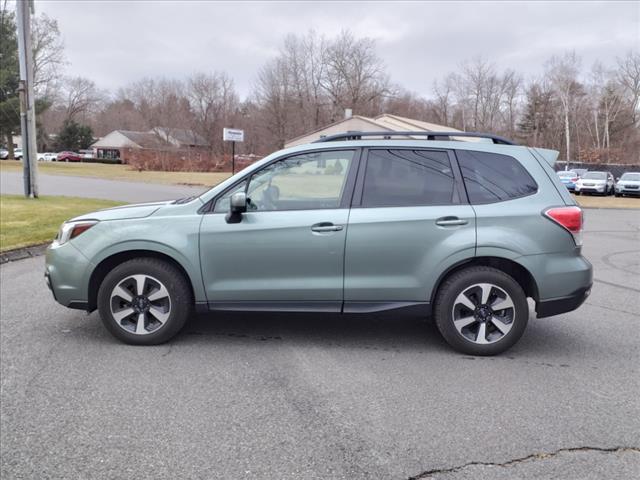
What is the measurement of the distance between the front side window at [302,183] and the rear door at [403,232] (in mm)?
200

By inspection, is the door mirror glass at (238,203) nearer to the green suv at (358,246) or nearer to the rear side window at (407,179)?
the green suv at (358,246)

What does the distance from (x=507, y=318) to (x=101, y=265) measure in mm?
3602

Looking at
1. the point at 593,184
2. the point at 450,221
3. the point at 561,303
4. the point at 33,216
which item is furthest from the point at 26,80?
the point at 593,184

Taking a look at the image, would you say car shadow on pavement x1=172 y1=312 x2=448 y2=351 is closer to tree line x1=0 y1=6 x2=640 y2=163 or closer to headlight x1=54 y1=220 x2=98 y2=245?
headlight x1=54 y1=220 x2=98 y2=245

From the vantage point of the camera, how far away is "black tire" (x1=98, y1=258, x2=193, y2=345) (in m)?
4.54

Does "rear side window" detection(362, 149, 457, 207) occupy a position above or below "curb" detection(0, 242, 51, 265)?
above

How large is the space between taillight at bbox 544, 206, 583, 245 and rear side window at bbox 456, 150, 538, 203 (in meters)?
0.24

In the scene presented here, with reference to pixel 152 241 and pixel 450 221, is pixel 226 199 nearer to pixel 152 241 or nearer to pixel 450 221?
pixel 152 241

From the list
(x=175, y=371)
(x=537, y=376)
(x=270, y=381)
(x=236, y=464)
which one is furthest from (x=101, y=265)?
(x=537, y=376)

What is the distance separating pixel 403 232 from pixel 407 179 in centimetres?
51

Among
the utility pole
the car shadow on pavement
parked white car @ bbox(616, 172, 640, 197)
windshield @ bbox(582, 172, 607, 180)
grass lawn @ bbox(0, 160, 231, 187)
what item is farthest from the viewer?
grass lawn @ bbox(0, 160, 231, 187)

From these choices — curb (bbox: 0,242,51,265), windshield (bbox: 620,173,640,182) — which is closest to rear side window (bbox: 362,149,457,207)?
curb (bbox: 0,242,51,265)

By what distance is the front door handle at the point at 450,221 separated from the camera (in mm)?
4395

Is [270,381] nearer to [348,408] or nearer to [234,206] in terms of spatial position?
[348,408]
